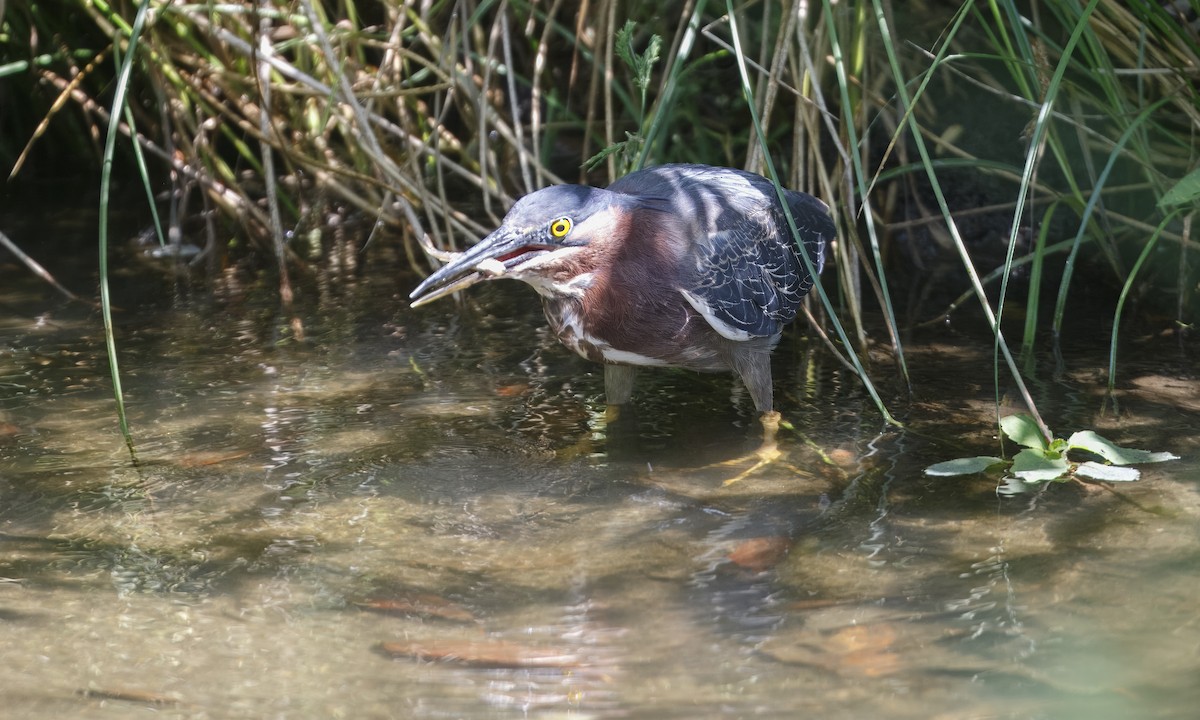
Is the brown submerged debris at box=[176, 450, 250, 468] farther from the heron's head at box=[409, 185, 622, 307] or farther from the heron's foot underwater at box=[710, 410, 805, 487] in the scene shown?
the heron's foot underwater at box=[710, 410, 805, 487]

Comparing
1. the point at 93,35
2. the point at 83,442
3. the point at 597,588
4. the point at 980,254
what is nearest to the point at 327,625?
the point at 597,588

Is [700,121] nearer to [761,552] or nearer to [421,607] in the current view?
[761,552]

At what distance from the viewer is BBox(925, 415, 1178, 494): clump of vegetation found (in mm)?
3111

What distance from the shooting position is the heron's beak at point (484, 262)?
3.24 meters

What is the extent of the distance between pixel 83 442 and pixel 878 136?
11.9ft

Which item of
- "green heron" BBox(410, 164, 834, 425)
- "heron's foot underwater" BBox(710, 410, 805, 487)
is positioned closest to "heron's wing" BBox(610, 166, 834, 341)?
"green heron" BBox(410, 164, 834, 425)

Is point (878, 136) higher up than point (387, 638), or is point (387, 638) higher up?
point (878, 136)

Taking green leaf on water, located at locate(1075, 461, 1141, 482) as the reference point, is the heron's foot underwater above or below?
below

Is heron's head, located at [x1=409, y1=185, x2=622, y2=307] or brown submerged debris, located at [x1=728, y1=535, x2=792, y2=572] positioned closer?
brown submerged debris, located at [x1=728, y1=535, x2=792, y2=572]

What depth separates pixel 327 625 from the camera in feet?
8.44

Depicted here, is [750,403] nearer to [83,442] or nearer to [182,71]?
[83,442]

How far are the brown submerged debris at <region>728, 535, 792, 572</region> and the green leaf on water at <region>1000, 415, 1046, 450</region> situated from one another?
2.33ft

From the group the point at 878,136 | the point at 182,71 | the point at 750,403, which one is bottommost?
the point at 750,403

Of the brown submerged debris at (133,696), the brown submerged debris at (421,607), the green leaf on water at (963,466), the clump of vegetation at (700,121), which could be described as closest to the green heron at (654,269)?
the clump of vegetation at (700,121)
